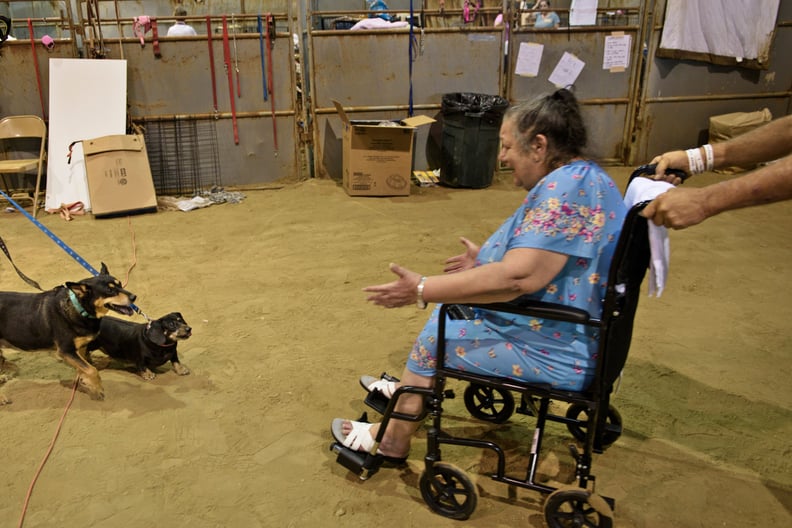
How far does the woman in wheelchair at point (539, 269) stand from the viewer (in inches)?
61.3

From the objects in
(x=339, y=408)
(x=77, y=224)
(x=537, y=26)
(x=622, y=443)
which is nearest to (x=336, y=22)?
(x=537, y=26)

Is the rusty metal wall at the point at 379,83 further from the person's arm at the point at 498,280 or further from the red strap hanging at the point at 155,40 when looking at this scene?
the person's arm at the point at 498,280

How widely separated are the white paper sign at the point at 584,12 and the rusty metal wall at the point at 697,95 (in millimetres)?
722

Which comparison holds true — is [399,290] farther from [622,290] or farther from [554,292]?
[622,290]

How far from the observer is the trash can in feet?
18.7

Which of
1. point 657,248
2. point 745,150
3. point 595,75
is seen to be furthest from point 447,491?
point 595,75

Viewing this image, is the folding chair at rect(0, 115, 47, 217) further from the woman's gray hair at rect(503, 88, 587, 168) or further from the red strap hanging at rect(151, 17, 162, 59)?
the woman's gray hair at rect(503, 88, 587, 168)

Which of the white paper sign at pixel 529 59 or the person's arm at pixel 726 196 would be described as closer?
the person's arm at pixel 726 196

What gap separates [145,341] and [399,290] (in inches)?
61.1

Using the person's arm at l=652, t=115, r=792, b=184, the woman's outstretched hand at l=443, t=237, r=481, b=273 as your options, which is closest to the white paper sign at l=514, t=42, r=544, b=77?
the person's arm at l=652, t=115, r=792, b=184

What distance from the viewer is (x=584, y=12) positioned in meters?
6.12

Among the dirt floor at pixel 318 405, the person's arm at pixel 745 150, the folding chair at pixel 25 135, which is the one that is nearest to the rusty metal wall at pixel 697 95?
the dirt floor at pixel 318 405

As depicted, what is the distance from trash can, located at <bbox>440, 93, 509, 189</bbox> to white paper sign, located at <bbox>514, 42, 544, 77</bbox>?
1.56 feet

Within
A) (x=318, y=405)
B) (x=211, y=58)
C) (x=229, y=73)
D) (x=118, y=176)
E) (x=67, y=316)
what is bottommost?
(x=318, y=405)
